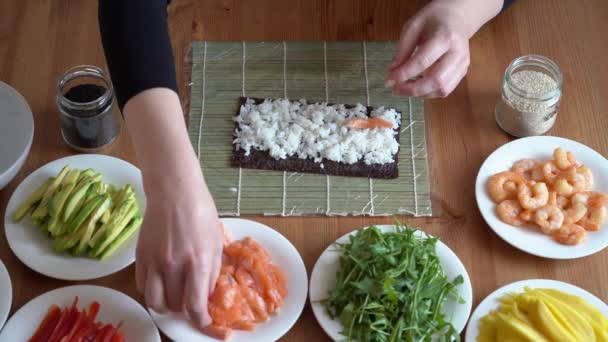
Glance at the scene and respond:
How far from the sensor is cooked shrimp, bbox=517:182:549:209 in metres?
1.71

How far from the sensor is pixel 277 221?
1.76m

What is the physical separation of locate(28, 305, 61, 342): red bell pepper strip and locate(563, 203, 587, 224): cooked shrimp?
1.09 m

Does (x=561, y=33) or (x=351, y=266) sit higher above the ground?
(x=561, y=33)

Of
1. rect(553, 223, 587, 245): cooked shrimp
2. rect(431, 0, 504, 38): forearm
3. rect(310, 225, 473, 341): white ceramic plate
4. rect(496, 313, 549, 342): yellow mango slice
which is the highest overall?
rect(431, 0, 504, 38): forearm

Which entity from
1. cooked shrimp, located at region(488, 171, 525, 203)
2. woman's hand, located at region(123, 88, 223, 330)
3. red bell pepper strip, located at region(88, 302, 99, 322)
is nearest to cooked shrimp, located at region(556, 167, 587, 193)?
cooked shrimp, located at region(488, 171, 525, 203)

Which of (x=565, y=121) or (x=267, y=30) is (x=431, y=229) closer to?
(x=565, y=121)

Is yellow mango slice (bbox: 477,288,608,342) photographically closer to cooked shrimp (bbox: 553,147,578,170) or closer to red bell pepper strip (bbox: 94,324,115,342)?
cooked shrimp (bbox: 553,147,578,170)

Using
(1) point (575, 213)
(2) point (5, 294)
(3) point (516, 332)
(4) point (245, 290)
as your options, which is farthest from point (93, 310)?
(1) point (575, 213)

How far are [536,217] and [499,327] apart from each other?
0.94 feet

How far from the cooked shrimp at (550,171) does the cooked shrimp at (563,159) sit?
0.01 meters

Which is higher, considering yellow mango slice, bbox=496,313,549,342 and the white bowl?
yellow mango slice, bbox=496,313,549,342

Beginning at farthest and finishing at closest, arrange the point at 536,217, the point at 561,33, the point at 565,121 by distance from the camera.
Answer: the point at 561,33, the point at 565,121, the point at 536,217

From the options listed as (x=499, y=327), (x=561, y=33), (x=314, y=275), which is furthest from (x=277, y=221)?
(x=561, y=33)

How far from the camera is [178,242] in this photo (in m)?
1.29
